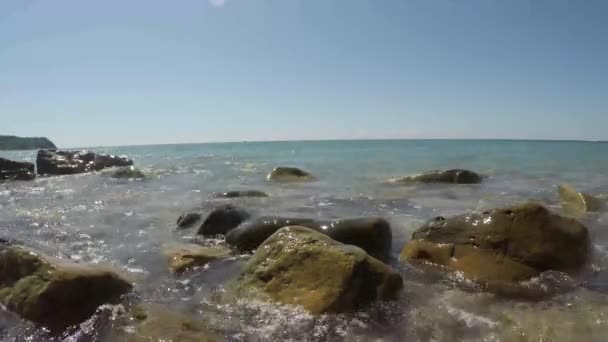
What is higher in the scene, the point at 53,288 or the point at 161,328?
the point at 53,288

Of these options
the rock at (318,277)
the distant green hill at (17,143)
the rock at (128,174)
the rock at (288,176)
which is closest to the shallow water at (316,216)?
the rock at (318,277)

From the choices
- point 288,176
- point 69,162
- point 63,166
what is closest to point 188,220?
point 288,176

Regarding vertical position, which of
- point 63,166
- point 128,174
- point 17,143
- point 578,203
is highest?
point 578,203

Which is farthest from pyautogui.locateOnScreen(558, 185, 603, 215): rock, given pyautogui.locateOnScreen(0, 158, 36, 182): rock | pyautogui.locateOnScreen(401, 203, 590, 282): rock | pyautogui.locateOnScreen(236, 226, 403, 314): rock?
pyautogui.locateOnScreen(0, 158, 36, 182): rock

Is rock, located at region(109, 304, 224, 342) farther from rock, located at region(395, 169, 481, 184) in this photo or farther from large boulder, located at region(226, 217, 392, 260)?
rock, located at region(395, 169, 481, 184)

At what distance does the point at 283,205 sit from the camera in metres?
12.2

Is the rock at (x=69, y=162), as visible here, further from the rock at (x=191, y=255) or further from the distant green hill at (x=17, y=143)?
the distant green hill at (x=17, y=143)

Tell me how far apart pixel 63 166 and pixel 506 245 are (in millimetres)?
25817

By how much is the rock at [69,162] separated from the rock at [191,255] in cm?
2151

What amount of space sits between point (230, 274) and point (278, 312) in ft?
5.10

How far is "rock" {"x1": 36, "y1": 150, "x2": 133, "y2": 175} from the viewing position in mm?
25763

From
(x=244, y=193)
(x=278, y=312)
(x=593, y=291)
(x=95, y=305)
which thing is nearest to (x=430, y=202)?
(x=244, y=193)

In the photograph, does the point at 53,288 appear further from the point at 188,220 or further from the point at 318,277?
the point at 188,220

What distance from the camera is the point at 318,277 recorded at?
5.21 metres
